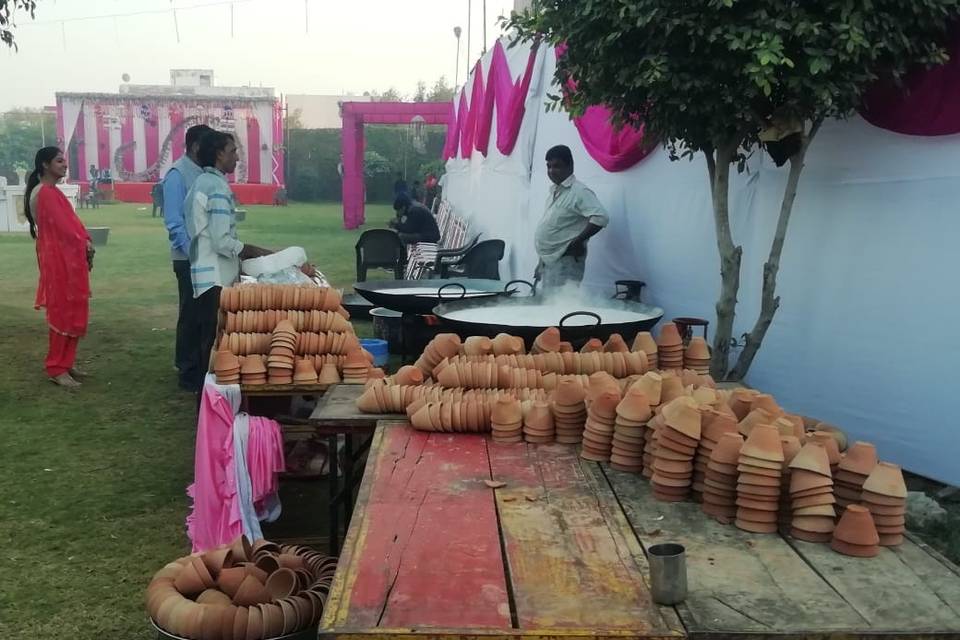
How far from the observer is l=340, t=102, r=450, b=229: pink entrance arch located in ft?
68.5

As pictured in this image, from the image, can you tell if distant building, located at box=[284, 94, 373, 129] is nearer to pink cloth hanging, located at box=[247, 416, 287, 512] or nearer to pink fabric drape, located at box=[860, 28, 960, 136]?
pink fabric drape, located at box=[860, 28, 960, 136]

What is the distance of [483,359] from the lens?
281 cm

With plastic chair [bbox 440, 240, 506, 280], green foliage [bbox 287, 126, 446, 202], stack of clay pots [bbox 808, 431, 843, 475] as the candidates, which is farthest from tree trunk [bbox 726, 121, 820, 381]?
green foliage [bbox 287, 126, 446, 202]

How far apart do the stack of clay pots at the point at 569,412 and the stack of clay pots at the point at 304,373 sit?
1.18 m

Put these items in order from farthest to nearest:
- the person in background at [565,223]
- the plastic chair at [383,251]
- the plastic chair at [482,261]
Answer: the plastic chair at [383,251] → the plastic chair at [482,261] → the person in background at [565,223]

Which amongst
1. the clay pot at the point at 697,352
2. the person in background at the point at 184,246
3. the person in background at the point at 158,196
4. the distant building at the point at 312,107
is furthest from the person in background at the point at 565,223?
the distant building at the point at 312,107

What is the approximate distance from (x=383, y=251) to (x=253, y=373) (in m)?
6.59


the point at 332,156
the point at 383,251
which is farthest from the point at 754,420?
the point at 332,156

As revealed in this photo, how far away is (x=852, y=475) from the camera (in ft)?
5.98

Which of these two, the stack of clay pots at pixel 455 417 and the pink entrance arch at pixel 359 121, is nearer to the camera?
the stack of clay pots at pixel 455 417

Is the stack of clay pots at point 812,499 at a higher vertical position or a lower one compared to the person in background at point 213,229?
lower

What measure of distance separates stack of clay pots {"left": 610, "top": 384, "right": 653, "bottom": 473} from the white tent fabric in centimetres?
223

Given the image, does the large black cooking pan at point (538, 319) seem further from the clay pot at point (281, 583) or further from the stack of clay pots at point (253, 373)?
the clay pot at point (281, 583)

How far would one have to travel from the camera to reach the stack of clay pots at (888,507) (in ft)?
5.62
